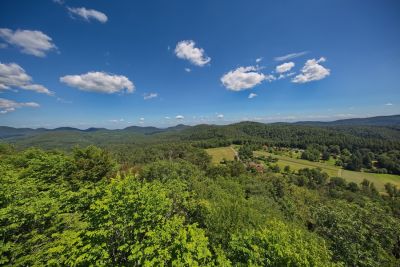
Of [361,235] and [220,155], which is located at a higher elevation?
[361,235]

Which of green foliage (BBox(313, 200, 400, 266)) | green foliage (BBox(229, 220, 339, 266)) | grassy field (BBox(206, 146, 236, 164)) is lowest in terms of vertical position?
grassy field (BBox(206, 146, 236, 164))

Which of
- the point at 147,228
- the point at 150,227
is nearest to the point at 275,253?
the point at 150,227

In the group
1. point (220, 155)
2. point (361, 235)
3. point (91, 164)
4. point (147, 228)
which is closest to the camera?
point (147, 228)

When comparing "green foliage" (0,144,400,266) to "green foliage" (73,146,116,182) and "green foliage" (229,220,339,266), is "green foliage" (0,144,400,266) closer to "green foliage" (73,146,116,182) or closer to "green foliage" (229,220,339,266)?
"green foliage" (229,220,339,266)

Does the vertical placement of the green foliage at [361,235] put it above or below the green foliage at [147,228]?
below

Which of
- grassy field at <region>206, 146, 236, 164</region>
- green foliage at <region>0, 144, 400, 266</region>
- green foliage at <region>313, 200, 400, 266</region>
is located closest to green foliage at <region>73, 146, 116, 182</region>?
green foliage at <region>0, 144, 400, 266</region>

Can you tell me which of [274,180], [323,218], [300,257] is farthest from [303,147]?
[300,257]

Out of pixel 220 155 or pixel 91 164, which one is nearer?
pixel 91 164

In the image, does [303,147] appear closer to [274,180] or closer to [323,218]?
[274,180]

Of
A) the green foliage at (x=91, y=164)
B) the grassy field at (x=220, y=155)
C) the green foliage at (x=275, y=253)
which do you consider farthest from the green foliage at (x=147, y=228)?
the grassy field at (x=220, y=155)

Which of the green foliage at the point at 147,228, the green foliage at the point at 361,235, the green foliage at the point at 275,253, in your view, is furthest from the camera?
the green foliage at the point at 361,235

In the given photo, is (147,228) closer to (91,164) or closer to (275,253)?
(275,253)

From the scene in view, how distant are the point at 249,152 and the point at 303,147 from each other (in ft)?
231

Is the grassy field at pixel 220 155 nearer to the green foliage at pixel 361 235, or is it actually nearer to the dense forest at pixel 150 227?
the dense forest at pixel 150 227
